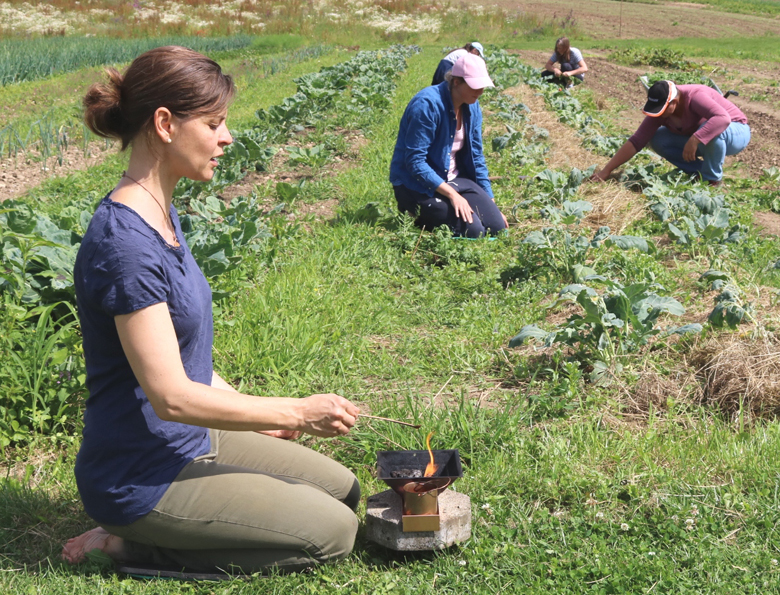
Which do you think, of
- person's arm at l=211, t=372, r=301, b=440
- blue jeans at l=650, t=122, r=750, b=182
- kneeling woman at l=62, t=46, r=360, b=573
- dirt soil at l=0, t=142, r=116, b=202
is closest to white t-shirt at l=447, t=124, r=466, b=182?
blue jeans at l=650, t=122, r=750, b=182

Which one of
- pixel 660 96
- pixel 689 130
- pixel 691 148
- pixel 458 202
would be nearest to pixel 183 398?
pixel 458 202

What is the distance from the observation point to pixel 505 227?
18.2ft

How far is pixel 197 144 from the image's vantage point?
Result: 210 cm

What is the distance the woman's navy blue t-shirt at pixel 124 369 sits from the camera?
6.39 feet

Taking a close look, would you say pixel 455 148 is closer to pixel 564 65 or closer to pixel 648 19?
pixel 564 65

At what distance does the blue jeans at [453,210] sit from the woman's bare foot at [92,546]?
357 cm

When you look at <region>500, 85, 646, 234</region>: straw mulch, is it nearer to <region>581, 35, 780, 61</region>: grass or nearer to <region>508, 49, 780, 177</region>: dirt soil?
<region>508, 49, 780, 177</region>: dirt soil

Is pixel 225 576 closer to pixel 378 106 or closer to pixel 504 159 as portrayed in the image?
pixel 504 159

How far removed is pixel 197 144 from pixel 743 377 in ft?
8.40

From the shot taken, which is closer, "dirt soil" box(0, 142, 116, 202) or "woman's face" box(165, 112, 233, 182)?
"woman's face" box(165, 112, 233, 182)

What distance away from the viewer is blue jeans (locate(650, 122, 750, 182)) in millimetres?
6578

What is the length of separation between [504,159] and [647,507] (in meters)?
5.57

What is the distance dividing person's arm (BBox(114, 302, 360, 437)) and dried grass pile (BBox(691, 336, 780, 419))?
1.98 m

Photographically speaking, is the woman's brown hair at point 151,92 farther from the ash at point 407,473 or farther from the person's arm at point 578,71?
the person's arm at point 578,71
